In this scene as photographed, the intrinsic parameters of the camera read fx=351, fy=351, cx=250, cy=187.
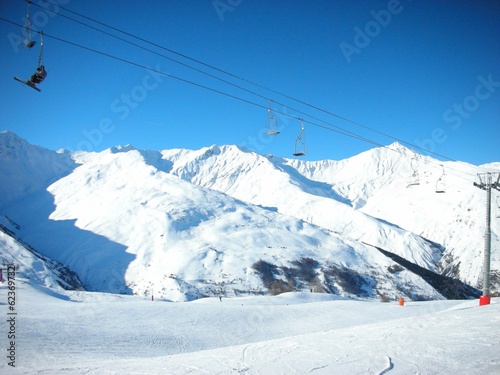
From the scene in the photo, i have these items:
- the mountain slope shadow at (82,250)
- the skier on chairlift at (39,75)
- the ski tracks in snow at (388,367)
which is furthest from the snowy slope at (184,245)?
the ski tracks in snow at (388,367)

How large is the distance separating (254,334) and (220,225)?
75000mm

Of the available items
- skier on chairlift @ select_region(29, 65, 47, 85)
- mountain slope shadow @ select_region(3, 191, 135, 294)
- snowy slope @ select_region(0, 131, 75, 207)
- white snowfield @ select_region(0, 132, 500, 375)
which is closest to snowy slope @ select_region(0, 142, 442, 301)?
mountain slope shadow @ select_region(3, 191, 135, 294)

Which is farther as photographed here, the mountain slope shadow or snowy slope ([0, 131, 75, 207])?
snowy slope ([0, 131, 75, 207])

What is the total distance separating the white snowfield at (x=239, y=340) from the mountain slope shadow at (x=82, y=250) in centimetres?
4650

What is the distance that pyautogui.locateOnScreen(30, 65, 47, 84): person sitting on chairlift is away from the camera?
12383 millimetres

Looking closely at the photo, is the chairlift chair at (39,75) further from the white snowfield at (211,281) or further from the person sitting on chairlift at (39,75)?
the white snowfield at (211,281)

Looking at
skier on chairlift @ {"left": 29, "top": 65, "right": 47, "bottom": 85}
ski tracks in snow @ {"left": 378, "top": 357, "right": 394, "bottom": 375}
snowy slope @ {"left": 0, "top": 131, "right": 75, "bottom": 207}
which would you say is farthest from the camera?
snowy slope @ {"left": 0, "top": 131, "right": 75, "bottom": 207}

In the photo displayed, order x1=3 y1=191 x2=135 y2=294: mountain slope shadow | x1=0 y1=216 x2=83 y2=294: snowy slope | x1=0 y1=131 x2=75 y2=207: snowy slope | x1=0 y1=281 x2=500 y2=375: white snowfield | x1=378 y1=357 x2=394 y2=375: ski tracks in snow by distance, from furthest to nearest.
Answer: x1=0 y1=131 x2=75 y2=207: snowy slope, x1=3 y1=191 x2=135 y2=294: mountain slope shadow, x1=0 y1=216 x2=83 y2=294: snowy slope, x1=0 y1=281 x2=500 y2=375: white snowfield, x1=378 y1=357 x2=394 y2=375: ski tracks in snow

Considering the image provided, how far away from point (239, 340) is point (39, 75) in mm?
18765

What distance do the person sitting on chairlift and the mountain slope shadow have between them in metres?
64.7

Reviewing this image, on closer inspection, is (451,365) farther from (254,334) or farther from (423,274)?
(423,274)

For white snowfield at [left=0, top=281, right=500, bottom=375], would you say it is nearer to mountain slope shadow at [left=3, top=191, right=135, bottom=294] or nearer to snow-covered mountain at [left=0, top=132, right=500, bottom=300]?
snow-covered mountain at [left=0, top=132, right=500, bottom=300]

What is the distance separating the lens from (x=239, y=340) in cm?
2295

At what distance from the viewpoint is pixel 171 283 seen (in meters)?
67.3
